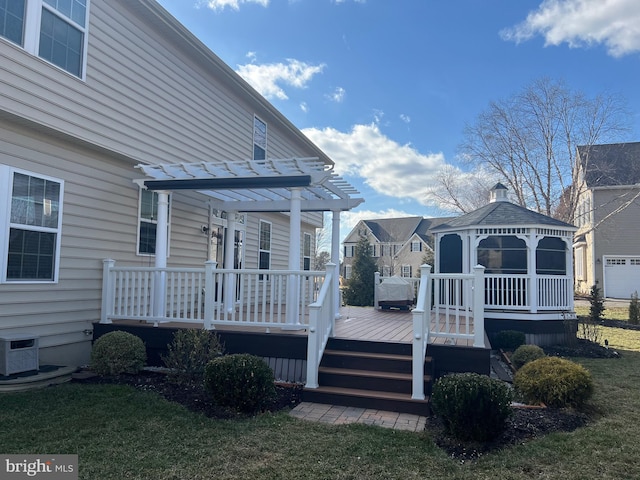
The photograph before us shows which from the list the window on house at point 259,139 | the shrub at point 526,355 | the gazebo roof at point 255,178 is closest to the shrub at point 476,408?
the gazebo roof at point 255,178

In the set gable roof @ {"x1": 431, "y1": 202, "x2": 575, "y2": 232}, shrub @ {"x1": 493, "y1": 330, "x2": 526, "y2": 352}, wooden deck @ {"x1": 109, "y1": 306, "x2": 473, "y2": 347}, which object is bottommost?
shrub @ {"x1": 493, "y1": 330, "x2": 526, "y2": 352}

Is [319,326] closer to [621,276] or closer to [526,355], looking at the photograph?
[526,355]

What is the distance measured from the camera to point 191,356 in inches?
222

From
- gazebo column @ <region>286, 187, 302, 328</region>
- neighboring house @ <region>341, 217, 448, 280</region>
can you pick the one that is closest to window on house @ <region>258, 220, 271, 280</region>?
gazebo column @ <region>286, 187, 302, 328</region>

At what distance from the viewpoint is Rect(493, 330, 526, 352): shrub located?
9.48m

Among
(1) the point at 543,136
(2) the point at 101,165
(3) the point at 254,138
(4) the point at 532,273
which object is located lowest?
(4) the point at 532,273

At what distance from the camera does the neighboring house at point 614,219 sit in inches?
887

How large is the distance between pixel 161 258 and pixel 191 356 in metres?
2.42

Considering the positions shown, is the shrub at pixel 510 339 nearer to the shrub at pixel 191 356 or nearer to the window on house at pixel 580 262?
the shrub at pixel 191 356

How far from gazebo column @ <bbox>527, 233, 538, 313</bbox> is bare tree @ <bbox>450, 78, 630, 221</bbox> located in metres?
12.1

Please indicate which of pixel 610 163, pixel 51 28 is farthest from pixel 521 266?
pixel 610 163

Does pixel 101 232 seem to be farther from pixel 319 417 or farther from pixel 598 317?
pixel 598 317

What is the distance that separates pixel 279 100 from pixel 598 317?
42.5 ft

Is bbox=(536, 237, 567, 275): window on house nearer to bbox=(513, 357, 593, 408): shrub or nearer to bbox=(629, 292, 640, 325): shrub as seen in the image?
bbox=(629, 292, 640, 325): shrub
